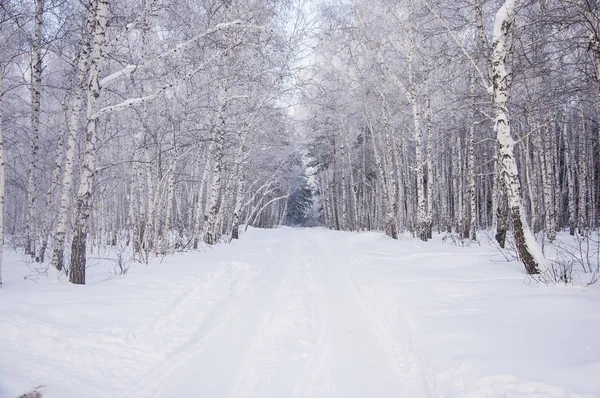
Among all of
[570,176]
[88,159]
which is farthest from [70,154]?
[570,176]

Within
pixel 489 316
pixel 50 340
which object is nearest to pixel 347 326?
pixel 489 316

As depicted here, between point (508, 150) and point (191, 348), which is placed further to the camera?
point (508, 150)

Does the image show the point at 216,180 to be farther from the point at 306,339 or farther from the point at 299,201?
the point at 299,201

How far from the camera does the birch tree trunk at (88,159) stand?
21.2 feet

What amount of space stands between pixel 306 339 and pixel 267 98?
44.4ft

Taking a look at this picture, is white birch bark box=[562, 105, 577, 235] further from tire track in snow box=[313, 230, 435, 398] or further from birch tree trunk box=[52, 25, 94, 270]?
birch tree trunk box=[52, 25, 94, 270]

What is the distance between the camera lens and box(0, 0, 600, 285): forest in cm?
673

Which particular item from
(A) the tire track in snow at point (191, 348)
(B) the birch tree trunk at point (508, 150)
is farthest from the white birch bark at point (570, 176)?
(A) the tire track in snow at point (191, 348)

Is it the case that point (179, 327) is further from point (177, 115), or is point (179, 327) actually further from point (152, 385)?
point (177, 115)

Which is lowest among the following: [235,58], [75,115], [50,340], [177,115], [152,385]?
[152,385]

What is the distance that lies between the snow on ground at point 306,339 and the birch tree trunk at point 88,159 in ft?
1.76

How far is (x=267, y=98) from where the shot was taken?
16.2 meters

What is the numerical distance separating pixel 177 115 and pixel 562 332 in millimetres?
11429

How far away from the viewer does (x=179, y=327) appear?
5074 millimetres
